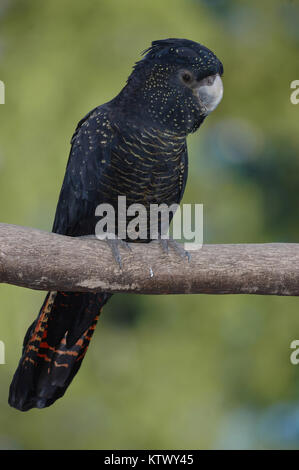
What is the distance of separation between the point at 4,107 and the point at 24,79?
0.17 metres

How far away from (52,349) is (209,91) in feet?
2.96

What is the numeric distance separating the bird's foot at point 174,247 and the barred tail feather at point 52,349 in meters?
0.29

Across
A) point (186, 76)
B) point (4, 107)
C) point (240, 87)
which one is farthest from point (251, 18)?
point (186, 76)

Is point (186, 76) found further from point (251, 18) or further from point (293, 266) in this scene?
point (251, 18)

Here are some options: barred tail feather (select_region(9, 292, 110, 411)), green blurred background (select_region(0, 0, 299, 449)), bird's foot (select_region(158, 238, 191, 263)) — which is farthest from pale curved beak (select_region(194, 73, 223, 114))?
green blurred background (select_region(0, 0, 299, 449))

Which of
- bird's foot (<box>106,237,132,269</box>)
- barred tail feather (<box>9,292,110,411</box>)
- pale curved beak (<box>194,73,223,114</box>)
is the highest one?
pale curved beak (<box>194,73,223,114</box>)

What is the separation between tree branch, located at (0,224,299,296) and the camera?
156 centimetres

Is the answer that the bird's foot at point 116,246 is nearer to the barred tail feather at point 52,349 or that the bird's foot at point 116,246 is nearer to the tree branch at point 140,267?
the tree branch at point 140,267

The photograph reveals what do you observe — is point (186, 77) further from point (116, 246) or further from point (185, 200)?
point (185, 200)

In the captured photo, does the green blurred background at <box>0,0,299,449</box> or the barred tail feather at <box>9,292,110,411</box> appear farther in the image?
the green blurred background at <box>0,0,299,449</box>

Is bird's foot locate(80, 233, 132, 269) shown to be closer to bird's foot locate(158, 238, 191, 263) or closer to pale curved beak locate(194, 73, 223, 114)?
bird's foot locate(158, 238, 191, 263)

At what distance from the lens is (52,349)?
184cm

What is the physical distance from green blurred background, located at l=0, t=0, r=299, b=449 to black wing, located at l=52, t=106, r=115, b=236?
3.06 feet

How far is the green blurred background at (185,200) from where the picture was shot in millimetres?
2896
